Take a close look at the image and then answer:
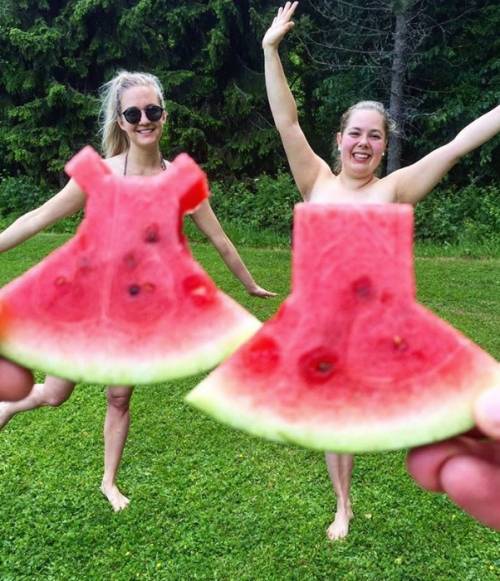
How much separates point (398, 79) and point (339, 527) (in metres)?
7.32

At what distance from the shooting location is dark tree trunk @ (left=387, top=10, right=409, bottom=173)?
8.47 m

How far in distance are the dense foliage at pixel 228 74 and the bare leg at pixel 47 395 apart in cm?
604

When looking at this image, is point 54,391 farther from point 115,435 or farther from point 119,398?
point 115,435

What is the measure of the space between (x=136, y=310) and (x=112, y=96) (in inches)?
50.7

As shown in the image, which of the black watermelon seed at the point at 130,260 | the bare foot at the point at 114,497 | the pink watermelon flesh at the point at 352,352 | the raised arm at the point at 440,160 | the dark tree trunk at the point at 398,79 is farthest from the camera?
the dark tree trunk at the point at 398,79

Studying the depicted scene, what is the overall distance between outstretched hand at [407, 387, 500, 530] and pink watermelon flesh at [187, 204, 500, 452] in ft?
0.38

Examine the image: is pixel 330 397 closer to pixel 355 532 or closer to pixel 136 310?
pixel 136 310

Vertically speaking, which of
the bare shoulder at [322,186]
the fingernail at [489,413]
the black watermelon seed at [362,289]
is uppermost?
the black watermelon seed at [362,289]

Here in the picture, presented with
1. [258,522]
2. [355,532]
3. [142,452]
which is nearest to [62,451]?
[142,452]

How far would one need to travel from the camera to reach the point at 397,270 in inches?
47.1

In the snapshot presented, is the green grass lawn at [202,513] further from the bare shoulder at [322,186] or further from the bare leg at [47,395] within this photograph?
the bare shoulder at [322,186]

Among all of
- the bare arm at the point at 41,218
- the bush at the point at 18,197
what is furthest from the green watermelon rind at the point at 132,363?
the bush at the point at 18,197

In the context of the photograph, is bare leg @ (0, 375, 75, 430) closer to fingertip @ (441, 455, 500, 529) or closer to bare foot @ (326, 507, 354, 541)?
bare foot @ (326, 507, 354, 541)

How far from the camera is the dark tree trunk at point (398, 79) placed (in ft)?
27.8
